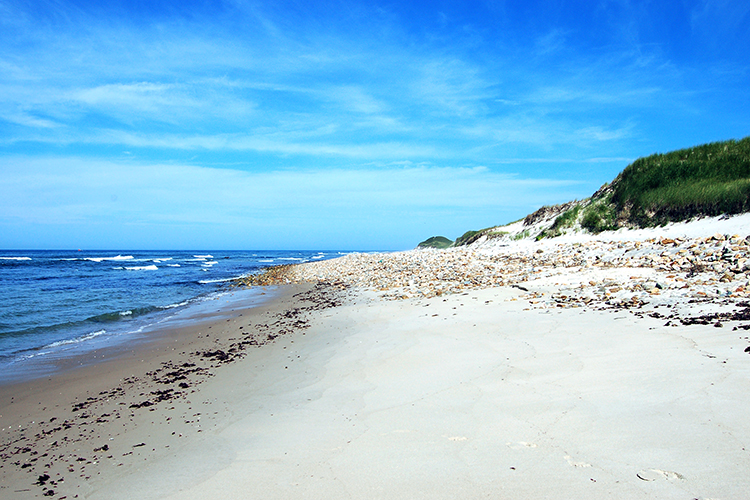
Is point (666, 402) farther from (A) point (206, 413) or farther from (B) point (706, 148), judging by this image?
(B) point (706, 148)

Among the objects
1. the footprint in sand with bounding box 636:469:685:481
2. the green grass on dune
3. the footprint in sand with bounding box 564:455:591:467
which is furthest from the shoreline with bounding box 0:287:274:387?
the green grass on dune

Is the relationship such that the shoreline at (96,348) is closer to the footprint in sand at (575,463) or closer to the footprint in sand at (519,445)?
the footprint in sand at (519,445)

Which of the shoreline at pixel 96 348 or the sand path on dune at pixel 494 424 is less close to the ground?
the sand path on dune at pixel 494 424

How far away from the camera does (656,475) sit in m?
2.32

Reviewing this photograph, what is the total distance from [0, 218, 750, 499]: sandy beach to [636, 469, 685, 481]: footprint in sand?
1 cm

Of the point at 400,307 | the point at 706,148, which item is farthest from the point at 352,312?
the point at 706,148

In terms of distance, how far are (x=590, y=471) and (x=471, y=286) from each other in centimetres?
821

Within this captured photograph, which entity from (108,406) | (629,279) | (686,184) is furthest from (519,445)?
(686,184)

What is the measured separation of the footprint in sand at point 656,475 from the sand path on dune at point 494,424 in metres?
0.01

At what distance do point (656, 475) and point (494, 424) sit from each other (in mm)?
1159

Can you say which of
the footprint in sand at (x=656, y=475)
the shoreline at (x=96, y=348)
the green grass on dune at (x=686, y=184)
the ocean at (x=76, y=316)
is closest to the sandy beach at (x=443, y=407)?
the footprint in sand at (x=656, y=475)

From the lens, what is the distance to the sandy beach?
2.60m

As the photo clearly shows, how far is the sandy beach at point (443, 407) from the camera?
8.54ft

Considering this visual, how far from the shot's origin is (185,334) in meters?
9.91
